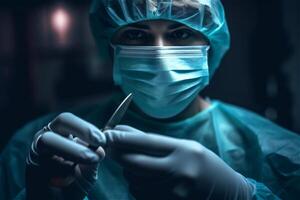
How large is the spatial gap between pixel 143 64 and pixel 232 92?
0.84 meters

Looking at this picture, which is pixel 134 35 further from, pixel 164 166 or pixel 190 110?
pixel 164 166

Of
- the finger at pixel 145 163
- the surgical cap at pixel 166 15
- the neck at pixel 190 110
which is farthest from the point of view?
the neck at pixel 190 110

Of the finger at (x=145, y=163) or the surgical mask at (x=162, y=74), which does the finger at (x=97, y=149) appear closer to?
the finger at (x=145, y=163)

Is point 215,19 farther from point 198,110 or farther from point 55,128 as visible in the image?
point 55,128

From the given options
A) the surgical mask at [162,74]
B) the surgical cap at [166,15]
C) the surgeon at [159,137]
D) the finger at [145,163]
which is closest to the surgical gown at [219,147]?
the surgeon at [159,137]

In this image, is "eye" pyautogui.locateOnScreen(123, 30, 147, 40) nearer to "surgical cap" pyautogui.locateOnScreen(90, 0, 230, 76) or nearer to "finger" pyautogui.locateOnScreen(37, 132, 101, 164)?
"surgical cap" pyautogui.locateOnScreen(90, 0, 230, 76)

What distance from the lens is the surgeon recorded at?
111cm

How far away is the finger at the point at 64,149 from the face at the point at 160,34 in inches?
17.5

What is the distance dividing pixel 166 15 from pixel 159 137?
0.44 metres

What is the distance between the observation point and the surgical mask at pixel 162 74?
1360 millimetres

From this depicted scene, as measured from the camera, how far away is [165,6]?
1.34m

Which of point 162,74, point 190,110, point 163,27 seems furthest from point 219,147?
point 163,27

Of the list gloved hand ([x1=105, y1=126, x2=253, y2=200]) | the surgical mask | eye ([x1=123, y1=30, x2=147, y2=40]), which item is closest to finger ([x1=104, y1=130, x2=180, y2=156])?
gloved hand ([x1=105, y1=126, x2=253, y2=200])

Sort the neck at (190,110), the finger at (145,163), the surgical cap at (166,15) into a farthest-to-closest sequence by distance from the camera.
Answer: the neck at (190,110) → the surgical cap at (166,15) → the finger at (145,163)
